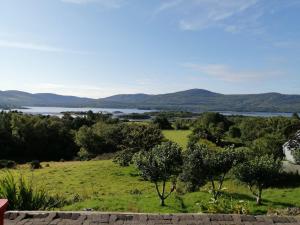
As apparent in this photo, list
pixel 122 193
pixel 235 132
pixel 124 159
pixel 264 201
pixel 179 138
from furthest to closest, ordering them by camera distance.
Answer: pixel 235 132 < pixel 179 138 < pixel 124 159 < pixel 122 193 < pixel 264 201

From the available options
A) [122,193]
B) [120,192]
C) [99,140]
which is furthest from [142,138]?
[122,193]

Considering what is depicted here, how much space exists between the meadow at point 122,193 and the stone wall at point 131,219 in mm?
7110

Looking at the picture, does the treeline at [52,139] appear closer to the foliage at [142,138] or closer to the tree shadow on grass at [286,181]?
the foliage at [142,138]

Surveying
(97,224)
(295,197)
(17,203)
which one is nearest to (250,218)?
(97,224)

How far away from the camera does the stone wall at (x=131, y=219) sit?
800 cm

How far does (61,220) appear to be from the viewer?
815 centimetres

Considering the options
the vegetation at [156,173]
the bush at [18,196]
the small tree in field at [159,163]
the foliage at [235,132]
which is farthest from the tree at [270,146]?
the bush at [18,196]

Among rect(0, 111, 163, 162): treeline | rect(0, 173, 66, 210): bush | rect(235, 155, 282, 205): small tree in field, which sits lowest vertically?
rect(0, 111, 163, 162): treeline

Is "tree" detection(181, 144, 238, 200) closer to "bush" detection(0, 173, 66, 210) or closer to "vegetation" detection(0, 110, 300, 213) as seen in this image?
"vegetation" detection(0, 110, 300, 213)

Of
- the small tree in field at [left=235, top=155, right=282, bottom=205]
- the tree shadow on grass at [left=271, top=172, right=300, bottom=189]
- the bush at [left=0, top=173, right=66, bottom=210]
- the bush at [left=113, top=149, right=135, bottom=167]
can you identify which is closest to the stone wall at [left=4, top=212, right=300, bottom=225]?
the bush at [left=0, top=173, right=66, bottom=210]

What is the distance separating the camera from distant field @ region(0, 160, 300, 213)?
23688 mm

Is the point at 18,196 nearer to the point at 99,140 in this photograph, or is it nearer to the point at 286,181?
the point at 286,181

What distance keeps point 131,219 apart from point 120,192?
2423 cm

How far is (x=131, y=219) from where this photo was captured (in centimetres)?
821
